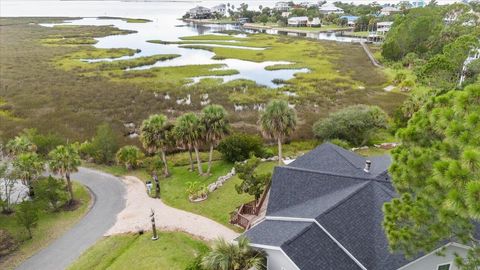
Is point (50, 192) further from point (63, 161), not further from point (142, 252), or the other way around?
point (142, 252)

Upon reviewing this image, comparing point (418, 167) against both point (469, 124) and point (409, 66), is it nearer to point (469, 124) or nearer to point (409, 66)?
point (469, 124)

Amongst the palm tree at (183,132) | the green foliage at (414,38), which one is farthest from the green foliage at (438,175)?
the green foliage at (414,38)

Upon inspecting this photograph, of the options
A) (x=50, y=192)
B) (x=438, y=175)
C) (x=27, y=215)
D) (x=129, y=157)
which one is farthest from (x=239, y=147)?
(x=438, y=175)

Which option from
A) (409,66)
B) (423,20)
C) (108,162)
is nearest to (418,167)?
(108,162)

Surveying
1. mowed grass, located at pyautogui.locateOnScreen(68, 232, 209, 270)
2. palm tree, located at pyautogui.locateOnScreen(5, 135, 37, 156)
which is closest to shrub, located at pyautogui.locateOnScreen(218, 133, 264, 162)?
mowed grass, located at pyautogui.locateOnScreen(68, 232, 209, 270)

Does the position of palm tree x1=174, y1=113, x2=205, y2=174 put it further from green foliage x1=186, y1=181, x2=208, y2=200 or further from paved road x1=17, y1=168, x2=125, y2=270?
paved road x1=17, y1=168, x2=125, y2=270

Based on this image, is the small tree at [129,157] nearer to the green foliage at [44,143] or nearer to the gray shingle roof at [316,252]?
the green foliage at [44,143]
